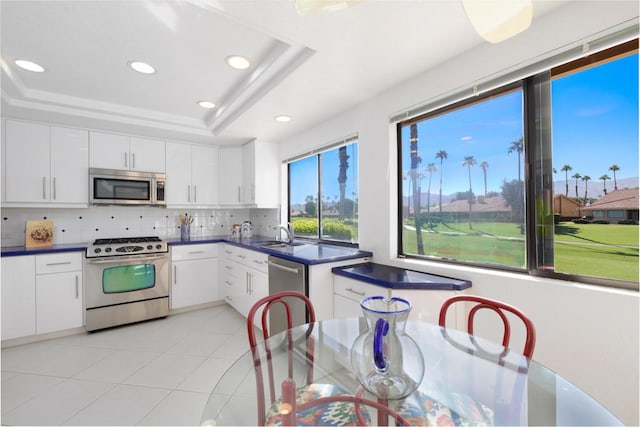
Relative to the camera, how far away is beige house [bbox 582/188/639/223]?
1317 mm

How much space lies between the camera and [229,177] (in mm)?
4082

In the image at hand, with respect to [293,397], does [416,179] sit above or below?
above

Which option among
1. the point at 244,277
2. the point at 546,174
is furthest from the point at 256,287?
the point at 546,174

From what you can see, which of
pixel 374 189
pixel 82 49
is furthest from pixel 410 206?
pixel 82 49

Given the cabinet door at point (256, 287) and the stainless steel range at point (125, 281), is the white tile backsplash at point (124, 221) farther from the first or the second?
the cabinet door at point (256, 287)

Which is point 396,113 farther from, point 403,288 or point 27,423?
point 27,423

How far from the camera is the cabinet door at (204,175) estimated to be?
389cm

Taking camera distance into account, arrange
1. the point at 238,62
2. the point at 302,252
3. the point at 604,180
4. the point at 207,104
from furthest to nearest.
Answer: the point at 207,104, the point at 302,252, the point at 238,62, the point at 604,180

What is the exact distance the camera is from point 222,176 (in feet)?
13.4

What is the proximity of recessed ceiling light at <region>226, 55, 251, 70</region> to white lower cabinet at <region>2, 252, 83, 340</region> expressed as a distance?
263 cm

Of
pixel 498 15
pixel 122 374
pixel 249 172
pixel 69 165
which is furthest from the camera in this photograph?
pixel 249 172

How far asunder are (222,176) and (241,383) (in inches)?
138

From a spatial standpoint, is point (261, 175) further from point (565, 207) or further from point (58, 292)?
point (565, 207)

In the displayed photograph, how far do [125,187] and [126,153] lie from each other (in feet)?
1.40
